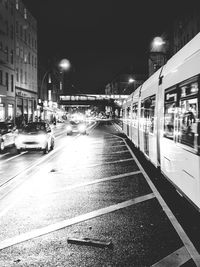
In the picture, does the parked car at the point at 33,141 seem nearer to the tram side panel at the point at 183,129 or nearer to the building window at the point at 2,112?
the tram side panel at the point at 183,129

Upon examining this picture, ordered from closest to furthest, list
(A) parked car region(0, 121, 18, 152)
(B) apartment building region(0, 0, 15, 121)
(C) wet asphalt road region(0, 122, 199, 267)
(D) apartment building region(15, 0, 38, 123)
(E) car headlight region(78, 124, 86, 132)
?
(C) wet asphalt road region(0, 122, 199, 267), (A) parked car region(0, 121, 18, 152), (E) car headlight region(78, 124, 86, 132), (B) apartment building region(0, 0, 15, 121), (D) apartment building region(15, 0, 38, 123)

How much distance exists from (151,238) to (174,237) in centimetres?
37

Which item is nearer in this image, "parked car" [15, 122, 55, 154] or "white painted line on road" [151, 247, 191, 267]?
"white painted line on road" [151, 247, 191, 267]

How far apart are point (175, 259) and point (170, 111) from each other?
4.95 meters

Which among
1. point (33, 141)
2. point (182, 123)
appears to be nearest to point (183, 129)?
point (182, 123)

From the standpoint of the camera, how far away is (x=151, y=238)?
19.1 feet

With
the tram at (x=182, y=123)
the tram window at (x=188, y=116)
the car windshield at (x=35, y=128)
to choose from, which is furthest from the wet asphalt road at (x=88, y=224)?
the car windshield at (x=35, y=128)

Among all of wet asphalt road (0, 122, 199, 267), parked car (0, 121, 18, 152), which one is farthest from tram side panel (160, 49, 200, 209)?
parked car (0, 121, 18, 152)

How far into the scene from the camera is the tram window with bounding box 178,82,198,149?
6.76 meters

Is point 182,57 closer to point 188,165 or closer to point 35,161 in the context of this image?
point 188,165

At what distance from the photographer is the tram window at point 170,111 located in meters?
8.83

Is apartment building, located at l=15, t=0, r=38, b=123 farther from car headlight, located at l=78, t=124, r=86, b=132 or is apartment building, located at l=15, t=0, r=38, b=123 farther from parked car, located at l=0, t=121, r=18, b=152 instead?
parked car, located at l=0, t=121, r=18, b=152

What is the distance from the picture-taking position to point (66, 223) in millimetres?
6738

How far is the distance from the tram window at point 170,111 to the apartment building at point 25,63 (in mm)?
39207
